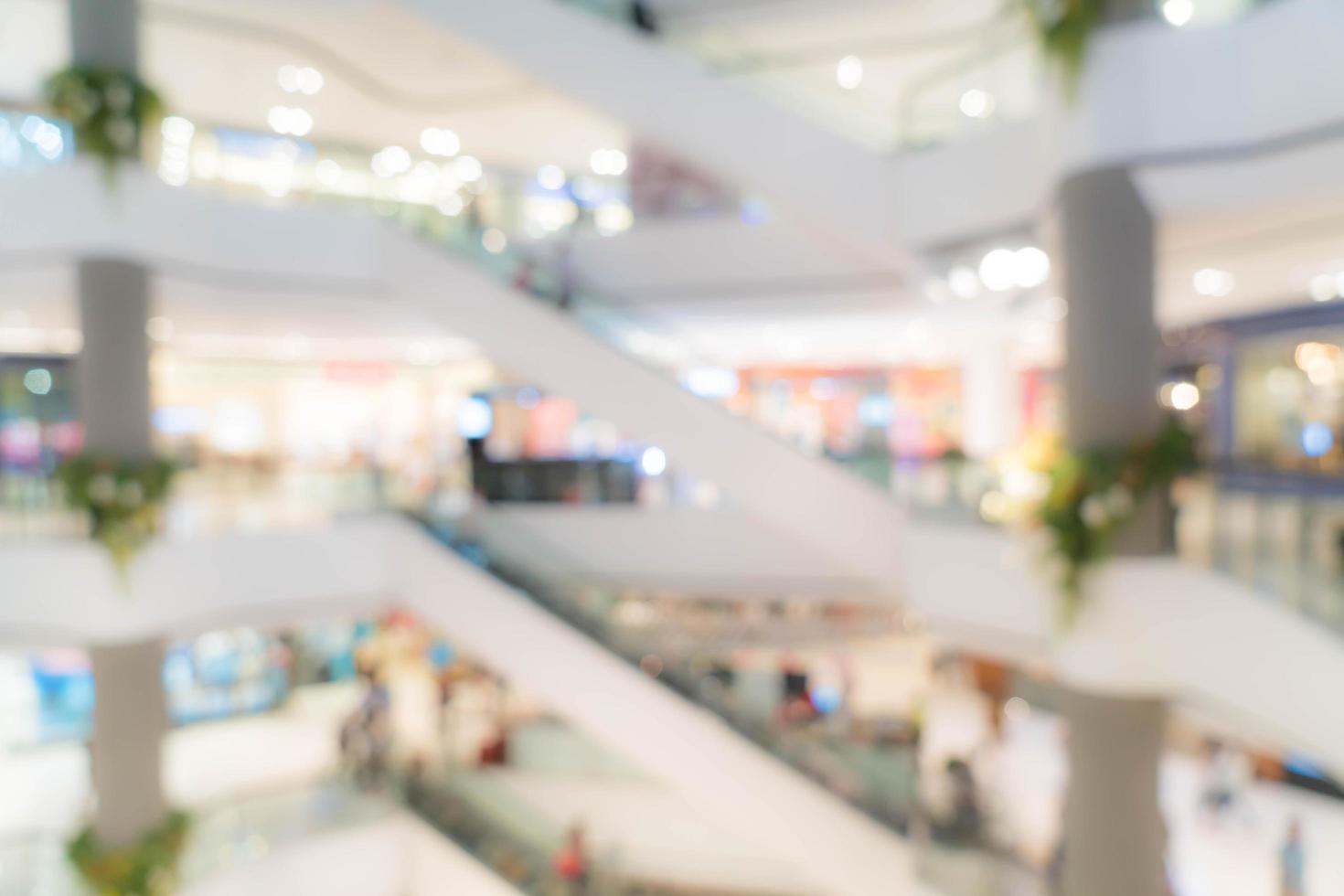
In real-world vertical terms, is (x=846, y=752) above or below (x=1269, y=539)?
below

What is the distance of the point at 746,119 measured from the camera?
803cm

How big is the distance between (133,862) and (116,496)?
3155 mm

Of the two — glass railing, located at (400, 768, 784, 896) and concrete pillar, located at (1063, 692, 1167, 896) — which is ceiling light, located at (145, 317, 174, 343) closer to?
glass railing, located at (400, 768, 784, 896)

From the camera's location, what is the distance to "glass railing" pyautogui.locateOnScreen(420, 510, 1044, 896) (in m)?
6.69

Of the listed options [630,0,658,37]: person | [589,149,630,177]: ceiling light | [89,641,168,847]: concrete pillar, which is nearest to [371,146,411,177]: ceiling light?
[589,149,630,177]: ceiling light

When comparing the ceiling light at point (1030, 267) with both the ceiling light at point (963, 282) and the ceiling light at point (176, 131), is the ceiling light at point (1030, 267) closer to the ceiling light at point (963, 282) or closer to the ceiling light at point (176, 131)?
the ceiling light at point (963, 282)

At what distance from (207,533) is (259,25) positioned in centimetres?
556

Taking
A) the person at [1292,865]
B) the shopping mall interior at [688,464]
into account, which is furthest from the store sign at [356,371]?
the person at [1292,865]

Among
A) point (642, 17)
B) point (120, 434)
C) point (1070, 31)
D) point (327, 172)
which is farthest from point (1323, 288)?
point (120, 434)

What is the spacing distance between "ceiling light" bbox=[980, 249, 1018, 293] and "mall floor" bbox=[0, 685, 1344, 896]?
4658 millimetres

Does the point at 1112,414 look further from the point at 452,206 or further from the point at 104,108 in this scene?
the point at 104,108

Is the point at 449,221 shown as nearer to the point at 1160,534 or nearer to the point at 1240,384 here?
the point at 1160,534

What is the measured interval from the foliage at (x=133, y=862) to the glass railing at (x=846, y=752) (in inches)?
145

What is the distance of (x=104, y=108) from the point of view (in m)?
7.72
